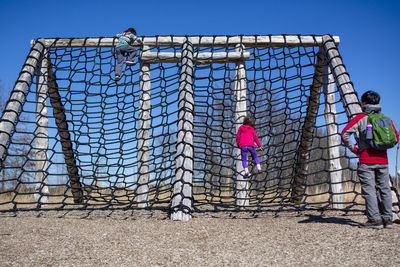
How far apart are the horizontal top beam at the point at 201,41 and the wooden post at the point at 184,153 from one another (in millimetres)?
802

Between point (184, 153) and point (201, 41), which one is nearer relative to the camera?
point (184, 153)

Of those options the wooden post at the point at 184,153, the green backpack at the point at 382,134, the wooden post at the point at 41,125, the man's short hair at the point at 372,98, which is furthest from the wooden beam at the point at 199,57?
the green backpack at the point at 382,134

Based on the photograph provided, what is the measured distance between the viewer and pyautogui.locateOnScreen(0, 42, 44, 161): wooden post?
4.04m

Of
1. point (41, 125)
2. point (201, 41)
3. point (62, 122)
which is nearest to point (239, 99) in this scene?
point (201, 41)

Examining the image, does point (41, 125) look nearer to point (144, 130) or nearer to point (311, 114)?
point (144, 130)

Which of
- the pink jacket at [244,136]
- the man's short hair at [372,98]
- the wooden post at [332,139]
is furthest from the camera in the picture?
the pink jacket at [244,136]

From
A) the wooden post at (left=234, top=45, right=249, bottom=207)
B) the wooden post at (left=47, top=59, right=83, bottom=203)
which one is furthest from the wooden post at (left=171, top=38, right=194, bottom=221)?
the wooden post at (left=47, top=59, right=83, bottom=203)

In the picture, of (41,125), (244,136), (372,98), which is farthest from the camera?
(41,125)

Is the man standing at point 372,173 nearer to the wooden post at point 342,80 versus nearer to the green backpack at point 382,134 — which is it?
the green backpack at point 382,134

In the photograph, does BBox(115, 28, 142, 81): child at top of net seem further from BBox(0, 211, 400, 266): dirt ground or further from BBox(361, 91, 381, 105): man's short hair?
BBox(361, 91, 381, 105): man's short hair

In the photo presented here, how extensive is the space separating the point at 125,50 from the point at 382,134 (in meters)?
3.80

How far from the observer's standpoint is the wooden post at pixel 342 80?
3697 millimetres

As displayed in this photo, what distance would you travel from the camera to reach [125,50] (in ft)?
16.2

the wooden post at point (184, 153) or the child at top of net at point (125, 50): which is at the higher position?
the child at top of net at point (125, 50)
